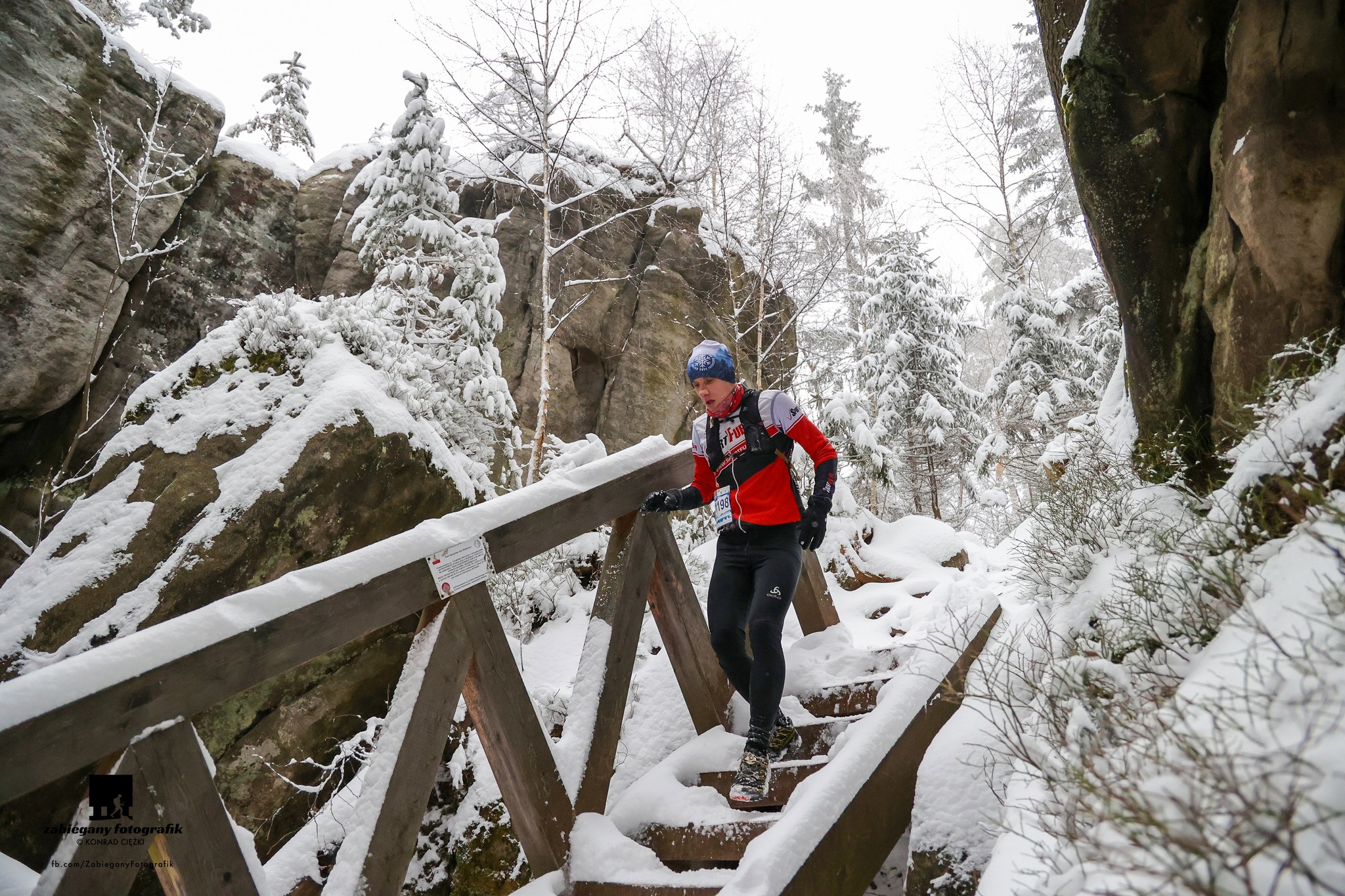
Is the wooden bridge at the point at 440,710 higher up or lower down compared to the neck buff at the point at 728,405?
lower down

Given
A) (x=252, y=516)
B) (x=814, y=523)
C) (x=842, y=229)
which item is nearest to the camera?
(x=814, y=523)

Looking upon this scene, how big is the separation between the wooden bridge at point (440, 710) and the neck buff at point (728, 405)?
42 cm

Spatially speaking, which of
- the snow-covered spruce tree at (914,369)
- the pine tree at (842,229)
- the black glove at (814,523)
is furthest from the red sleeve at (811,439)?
the snow-covered spruce tree at (914,369)

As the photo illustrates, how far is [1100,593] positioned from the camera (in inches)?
104

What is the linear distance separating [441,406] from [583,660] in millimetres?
5709

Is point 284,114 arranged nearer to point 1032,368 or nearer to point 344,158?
point 344,158

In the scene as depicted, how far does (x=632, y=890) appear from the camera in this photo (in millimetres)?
2525

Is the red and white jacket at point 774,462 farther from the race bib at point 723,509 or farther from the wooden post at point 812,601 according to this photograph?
the wooden post at point 812,601

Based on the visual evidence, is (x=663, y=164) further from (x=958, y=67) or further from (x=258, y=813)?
(x=258, y=813)

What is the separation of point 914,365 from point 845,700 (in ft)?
47.5

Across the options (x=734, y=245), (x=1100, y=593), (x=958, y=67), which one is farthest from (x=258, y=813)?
(x=958, y=67)

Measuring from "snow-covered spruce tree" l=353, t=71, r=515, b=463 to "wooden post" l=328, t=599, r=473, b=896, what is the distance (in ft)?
20.4

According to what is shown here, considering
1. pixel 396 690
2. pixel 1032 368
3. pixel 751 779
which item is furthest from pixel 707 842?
pixel 1032 368

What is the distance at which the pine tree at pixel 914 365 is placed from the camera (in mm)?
16469
